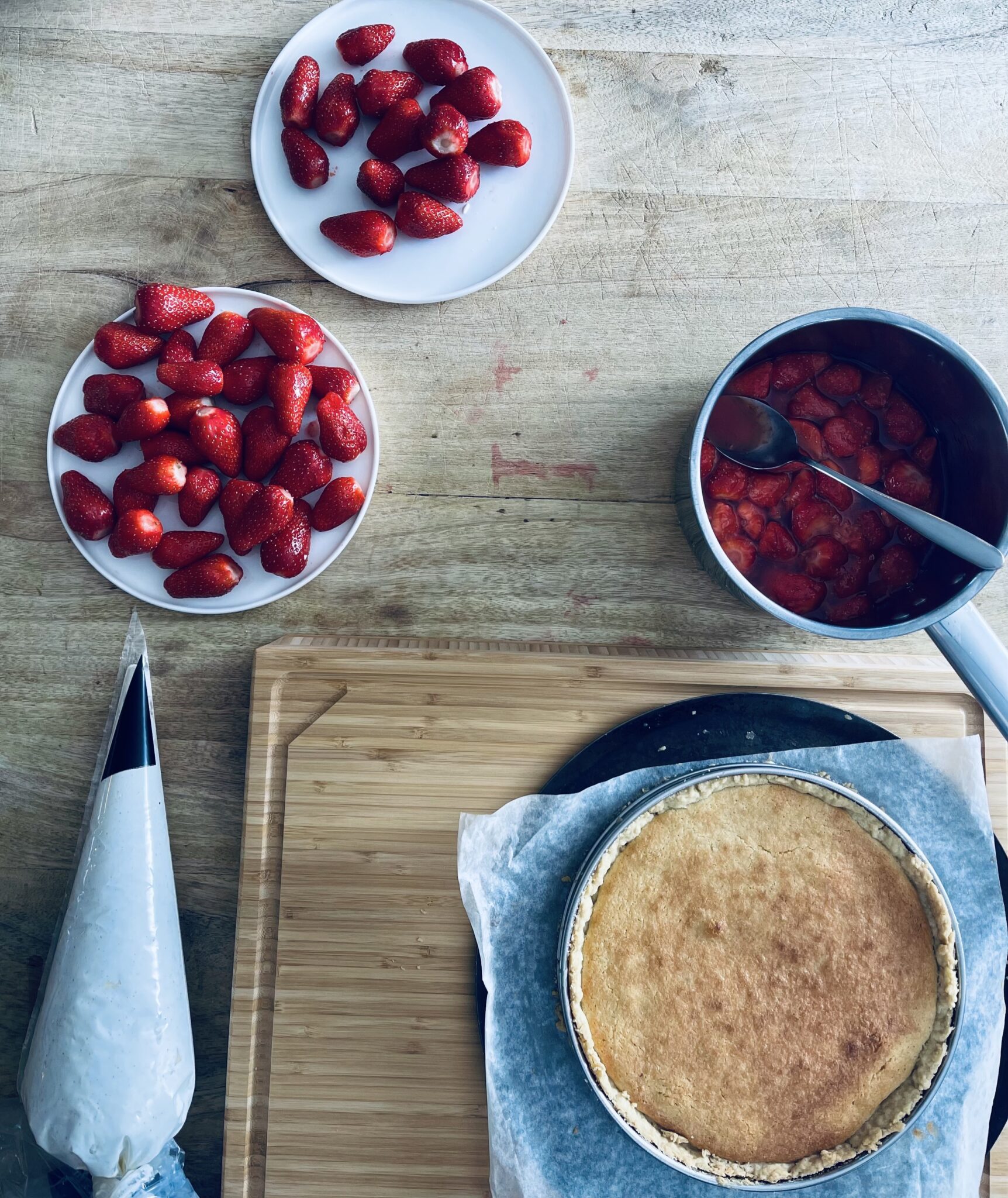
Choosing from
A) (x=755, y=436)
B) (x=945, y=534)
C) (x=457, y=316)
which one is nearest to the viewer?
(x=945, y=534)

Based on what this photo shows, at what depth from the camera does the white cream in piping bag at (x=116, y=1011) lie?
35.9 inches

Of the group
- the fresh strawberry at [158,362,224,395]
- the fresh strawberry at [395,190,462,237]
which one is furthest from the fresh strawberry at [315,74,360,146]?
the fresh strawberry at [158,362,224,395]

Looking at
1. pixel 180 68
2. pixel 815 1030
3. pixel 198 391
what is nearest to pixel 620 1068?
pixel 815 1030

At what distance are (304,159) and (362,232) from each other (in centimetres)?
12

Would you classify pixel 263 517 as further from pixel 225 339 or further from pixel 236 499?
pixel 225 339

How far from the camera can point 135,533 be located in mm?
997

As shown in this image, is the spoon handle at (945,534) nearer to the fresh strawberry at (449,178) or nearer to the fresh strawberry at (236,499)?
the fresh strawberry at (449,178)

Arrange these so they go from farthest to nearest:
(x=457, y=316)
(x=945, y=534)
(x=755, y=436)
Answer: (x=457, y=316) < (x=755, y=436) < (x=945, y=534)

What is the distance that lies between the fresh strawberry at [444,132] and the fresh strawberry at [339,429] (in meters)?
0.32

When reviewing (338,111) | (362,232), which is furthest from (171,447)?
(338,111)

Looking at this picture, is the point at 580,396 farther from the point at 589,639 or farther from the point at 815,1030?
the point at 815,1030

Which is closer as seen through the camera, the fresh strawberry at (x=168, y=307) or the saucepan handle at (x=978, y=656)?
the saucepan handle at (x=978, y=656)

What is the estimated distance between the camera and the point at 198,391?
1014mm

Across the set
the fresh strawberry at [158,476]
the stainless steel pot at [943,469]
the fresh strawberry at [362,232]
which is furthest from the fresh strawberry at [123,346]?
the stainless steel pot at [943,469]
